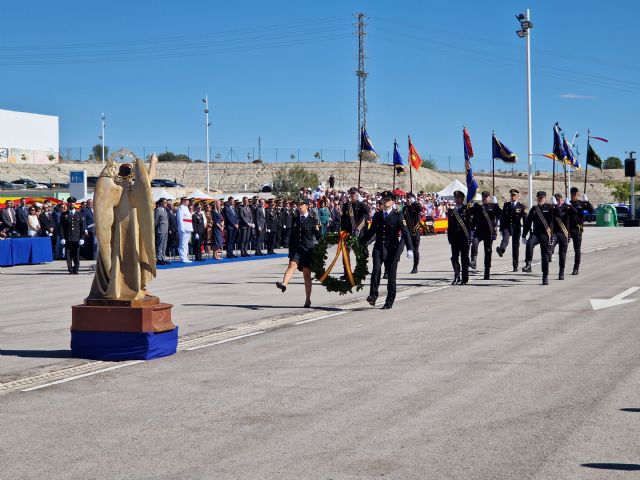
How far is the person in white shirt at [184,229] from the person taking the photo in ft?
94.8

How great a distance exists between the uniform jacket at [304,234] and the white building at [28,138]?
95.2m

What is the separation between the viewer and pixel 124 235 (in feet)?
37.3

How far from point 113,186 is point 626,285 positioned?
12028 millimetres

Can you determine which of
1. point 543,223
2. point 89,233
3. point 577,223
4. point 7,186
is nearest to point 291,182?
point 7,186

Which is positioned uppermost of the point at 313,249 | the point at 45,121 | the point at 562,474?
the point at 45,121

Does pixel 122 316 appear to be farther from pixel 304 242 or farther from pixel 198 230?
pixel 198 230

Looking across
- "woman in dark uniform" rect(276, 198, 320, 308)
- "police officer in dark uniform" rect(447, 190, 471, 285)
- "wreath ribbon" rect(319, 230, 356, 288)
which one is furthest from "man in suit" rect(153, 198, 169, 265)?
"wreath ribbon" rect(319, 230, 356, 288)

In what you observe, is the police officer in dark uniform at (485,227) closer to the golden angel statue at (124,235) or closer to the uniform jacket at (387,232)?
the uniform jacket at (387,232)

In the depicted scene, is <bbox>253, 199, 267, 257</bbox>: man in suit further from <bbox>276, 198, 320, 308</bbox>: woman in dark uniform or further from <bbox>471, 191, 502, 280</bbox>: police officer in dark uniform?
<bbox>276, 198, 320, 308</bbox>: woman in dark uniform

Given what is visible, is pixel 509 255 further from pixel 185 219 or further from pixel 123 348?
pixel 123 348

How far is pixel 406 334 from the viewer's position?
12688 millimetres

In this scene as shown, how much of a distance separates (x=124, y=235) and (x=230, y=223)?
67.5 feet

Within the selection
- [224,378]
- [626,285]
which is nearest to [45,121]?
[626,285]

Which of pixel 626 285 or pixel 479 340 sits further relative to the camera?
pixel 626 285
